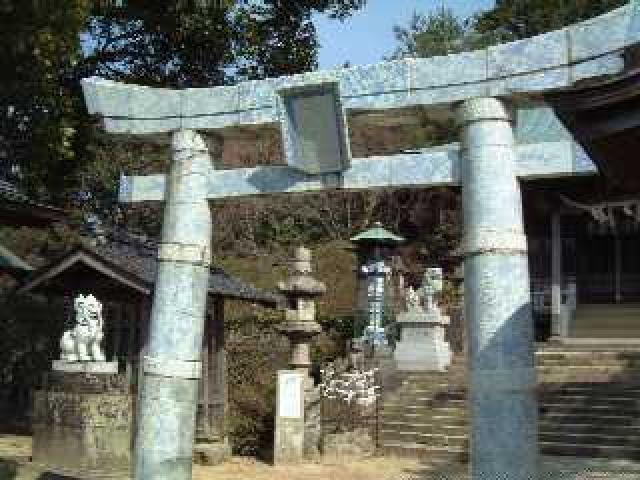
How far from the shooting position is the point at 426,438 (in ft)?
53.8

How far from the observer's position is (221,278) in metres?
16.7

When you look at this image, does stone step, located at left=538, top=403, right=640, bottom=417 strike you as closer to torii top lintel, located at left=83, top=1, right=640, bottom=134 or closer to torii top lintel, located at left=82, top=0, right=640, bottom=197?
torii top lintel, located at left=82, top=0, right=640, bottom=197

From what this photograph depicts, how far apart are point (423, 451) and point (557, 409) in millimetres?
2941

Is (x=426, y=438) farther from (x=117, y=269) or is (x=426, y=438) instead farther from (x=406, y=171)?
(x=406, y=171)

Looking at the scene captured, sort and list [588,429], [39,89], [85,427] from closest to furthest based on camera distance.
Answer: [39,89] → [85,427] → [588,429]

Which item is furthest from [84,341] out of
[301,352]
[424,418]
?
[424,418]

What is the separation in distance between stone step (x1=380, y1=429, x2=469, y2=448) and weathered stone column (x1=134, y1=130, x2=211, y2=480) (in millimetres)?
8901

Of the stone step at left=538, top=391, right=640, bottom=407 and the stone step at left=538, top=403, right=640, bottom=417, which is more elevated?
the stone step at left=538, top=391, right=640, bottom=407

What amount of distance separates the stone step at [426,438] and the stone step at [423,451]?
0.47 ft

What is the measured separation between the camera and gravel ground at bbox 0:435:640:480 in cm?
1284

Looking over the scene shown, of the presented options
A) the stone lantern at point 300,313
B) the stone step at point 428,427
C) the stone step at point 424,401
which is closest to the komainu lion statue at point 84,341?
the stone lantern at point 300,313

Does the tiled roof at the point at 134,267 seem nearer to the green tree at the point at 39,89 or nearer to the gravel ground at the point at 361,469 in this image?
the green tree at the point at 39,89

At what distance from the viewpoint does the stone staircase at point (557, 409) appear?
15.5 metres

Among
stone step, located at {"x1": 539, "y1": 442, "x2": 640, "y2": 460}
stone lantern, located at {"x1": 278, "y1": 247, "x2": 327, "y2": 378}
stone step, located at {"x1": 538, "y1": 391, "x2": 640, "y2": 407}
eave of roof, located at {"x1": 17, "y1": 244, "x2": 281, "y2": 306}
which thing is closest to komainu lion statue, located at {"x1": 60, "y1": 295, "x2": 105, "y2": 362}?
eave of roof, located at {"x1": 17, "y1": 244, "x2": 281, "y2": 306}
